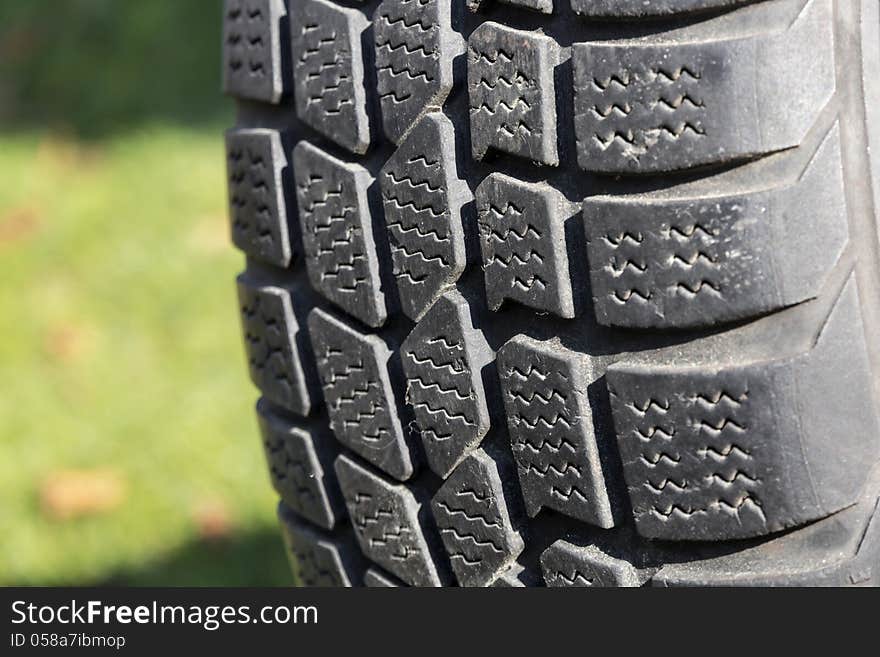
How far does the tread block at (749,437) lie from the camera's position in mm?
827

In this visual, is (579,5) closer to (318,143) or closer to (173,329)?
(318,143)

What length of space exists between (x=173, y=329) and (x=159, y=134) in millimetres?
758

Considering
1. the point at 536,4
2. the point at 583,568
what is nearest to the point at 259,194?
the point at 536,4

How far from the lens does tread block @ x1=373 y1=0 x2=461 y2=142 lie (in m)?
0.91

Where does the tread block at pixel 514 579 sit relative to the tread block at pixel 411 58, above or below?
below

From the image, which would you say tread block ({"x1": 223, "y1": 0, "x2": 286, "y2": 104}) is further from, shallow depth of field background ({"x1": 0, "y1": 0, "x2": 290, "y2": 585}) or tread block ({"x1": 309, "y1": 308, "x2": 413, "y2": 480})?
shallow depth of field background ({"x1": 0, "y1": 0, "x2": 290, "y2": 585})

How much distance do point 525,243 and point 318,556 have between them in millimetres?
445

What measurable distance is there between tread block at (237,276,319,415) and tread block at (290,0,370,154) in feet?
0.57

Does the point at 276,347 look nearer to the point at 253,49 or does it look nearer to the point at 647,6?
the point at 253,49

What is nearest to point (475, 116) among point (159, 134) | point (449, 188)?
point (449, 188)

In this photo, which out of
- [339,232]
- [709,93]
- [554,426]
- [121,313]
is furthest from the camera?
[121,313]

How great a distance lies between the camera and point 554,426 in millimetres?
900

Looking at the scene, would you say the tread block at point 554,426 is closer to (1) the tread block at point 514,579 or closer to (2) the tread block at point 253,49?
(1) the tread block at point 514,579

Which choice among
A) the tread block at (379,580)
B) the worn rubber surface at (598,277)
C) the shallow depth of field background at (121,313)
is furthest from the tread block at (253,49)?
the shallow depth of field background at (121,313)
